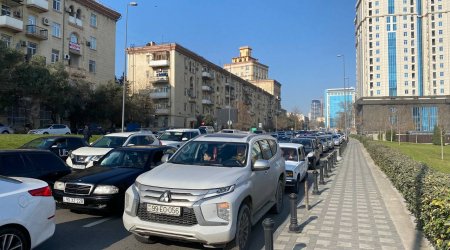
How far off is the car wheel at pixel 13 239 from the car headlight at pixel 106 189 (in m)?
2.62

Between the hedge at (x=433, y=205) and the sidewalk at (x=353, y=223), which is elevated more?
the hedge at (x=433, y=205)

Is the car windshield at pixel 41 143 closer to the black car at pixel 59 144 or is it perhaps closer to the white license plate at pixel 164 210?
the black car at pixel 59 144

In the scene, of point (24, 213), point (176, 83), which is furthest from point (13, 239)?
point (176, 83)

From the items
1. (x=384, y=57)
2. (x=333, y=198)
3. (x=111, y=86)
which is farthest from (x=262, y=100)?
(x=333, y=198)

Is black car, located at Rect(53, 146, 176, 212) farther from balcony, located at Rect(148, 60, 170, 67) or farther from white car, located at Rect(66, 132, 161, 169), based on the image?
balcony, located at Rect(148, 60, 170, 67)

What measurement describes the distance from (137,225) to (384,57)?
393 feet

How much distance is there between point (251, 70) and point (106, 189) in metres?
140

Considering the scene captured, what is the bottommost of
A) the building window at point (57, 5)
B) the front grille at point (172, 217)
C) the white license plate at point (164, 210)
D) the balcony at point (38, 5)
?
the front grille at point (172, 217)

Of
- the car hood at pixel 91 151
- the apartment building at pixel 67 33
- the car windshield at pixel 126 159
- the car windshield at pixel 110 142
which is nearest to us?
the car windshield at pixel 126 159

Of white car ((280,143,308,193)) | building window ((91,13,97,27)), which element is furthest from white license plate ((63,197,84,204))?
building window ((91,13,97,27))

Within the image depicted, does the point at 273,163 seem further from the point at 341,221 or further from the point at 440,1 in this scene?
the point at 440,1

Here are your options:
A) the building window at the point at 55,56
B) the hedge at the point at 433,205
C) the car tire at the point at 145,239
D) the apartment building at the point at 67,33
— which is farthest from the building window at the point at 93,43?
the car tire at the point at 145,239

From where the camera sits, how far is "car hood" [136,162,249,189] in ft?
17.4

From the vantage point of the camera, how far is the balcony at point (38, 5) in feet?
123
